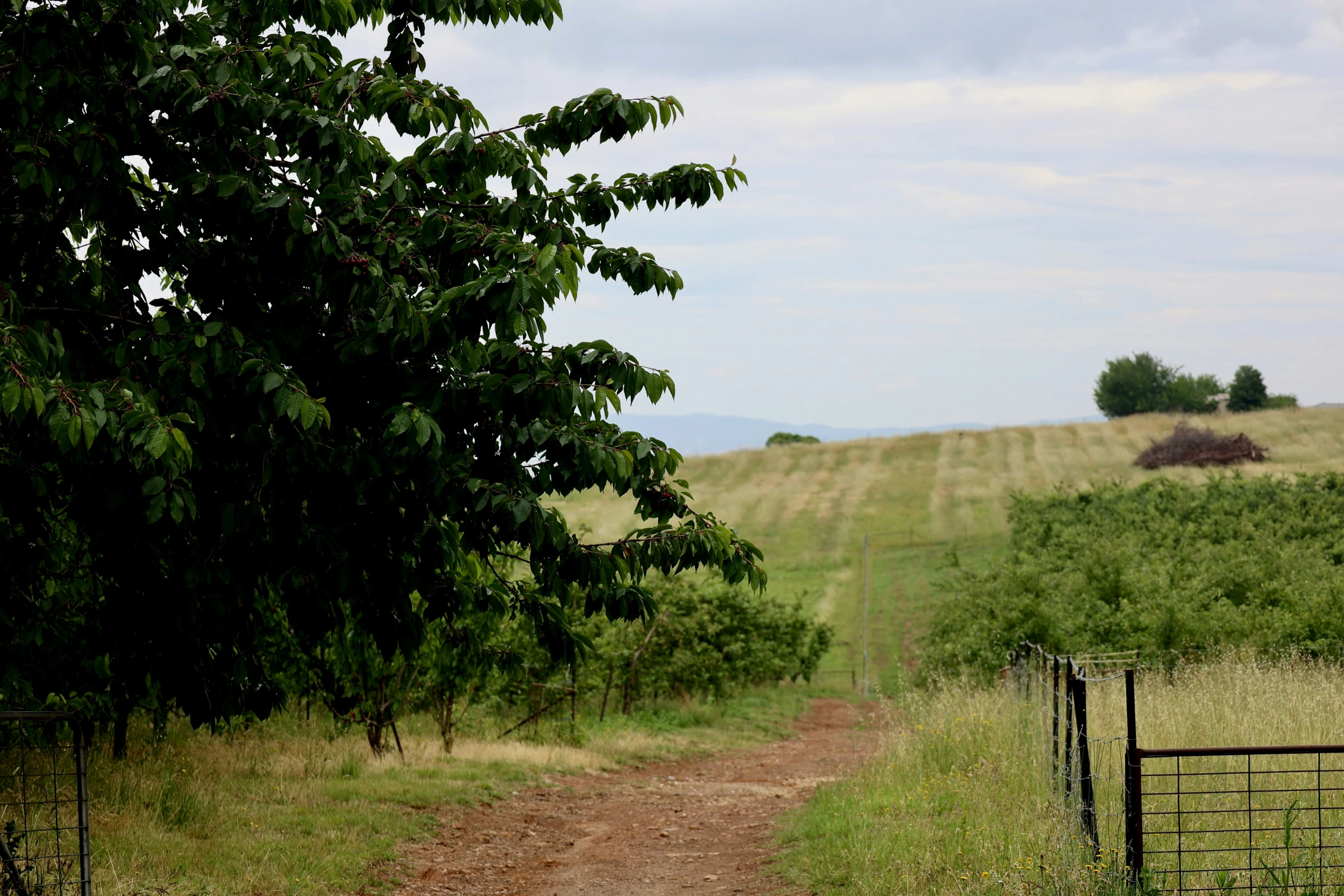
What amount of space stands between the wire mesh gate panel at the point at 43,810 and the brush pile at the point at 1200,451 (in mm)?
57211

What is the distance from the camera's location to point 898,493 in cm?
5934

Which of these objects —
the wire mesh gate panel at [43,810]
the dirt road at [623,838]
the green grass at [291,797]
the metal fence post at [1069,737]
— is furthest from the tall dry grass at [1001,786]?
the wire mesh gate panel at [43,810]

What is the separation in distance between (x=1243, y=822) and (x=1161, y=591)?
12632 millimetres

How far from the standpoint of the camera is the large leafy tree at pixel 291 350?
17.8 ft

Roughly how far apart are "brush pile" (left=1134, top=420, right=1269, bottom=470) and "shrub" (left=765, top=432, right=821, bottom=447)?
79.7 ft

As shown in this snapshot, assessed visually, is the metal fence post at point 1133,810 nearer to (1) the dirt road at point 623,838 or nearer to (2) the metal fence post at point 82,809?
(1) the dirt road at point 623,838

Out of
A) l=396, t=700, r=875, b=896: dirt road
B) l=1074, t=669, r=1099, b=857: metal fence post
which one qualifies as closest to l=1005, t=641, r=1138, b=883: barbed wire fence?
l=1074, t=669, r=1099, b=857: metal fence post

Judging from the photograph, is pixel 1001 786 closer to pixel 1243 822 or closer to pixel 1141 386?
pixel 1243 822

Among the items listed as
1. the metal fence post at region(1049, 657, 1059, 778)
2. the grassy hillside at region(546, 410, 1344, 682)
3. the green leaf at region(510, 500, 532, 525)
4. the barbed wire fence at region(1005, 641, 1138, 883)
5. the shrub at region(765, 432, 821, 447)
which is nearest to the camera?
the green leaf at region(510, 500, 532, 525)

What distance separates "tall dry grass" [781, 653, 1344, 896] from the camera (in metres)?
7.18

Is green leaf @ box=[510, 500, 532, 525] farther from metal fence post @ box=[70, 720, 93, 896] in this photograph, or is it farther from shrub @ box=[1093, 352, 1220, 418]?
shrub @ box=[1093, 352, 1220, 418]

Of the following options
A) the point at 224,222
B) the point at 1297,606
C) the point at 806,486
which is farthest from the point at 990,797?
the point at 806,486

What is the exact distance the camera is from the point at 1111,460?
60688mm

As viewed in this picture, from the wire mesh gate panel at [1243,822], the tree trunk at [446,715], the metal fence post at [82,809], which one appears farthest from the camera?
the tree trunk at [446,715]
